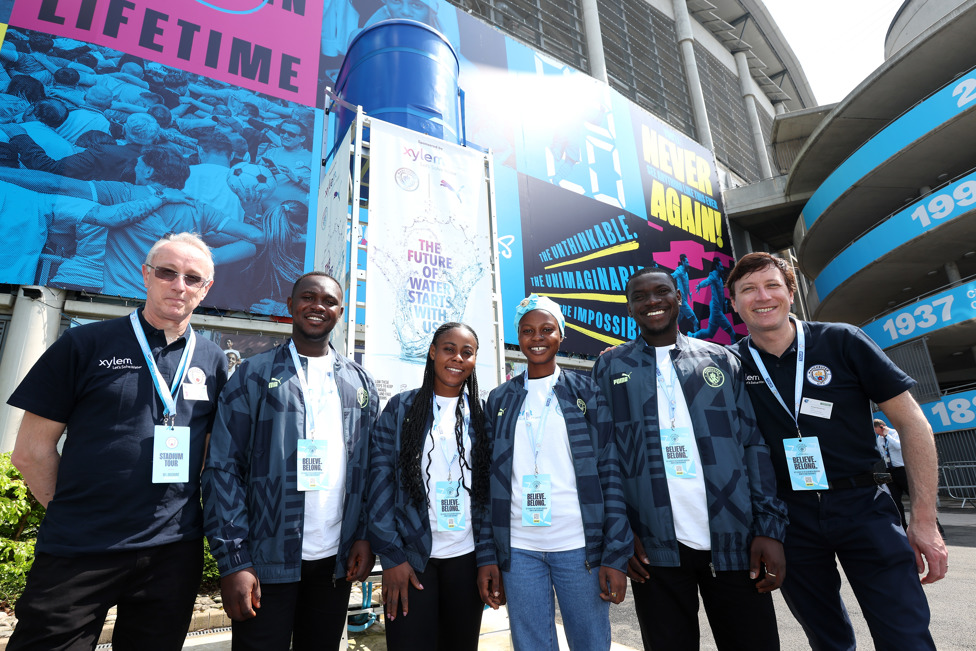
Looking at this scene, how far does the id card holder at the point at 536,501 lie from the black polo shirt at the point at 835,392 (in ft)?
3.38

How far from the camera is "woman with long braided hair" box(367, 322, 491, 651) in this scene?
81.0 inches

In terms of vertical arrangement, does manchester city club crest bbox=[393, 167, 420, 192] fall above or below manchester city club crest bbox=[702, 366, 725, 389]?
above

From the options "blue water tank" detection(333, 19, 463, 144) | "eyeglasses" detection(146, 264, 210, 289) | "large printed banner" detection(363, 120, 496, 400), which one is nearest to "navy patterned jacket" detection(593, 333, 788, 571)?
"eyeglasses" detection(146, 264, 210, 289)

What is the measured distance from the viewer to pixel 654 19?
25.6 metres

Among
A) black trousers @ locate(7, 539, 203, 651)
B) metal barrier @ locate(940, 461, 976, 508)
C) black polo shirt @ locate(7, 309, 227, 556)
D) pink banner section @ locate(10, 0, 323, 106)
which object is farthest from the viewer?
metal barrier @ locate(940, 461, 976, 508)

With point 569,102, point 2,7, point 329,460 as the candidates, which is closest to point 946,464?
point 569,102

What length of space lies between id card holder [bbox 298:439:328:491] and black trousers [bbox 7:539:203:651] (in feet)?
1.51

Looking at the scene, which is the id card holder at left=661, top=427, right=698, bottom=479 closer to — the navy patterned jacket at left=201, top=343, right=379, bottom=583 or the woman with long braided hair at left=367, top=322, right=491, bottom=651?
the woman with long braided hair at left=367, top=322, right=491, bottom=651

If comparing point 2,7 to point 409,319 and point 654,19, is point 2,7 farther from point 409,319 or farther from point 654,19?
point 654,19

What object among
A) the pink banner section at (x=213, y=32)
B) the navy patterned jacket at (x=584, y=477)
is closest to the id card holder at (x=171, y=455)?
the navy patterned jacket at (x=584, y=477)

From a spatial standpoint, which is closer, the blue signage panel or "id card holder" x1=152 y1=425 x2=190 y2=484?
"id card holder" x1=152 y1=425 x2=190 y2=484

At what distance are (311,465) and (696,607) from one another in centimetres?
169

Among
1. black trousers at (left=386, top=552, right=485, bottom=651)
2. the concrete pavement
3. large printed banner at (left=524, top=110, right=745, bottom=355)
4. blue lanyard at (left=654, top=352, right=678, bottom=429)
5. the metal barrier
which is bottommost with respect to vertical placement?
the concrete pavement

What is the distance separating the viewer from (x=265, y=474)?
2.07m
